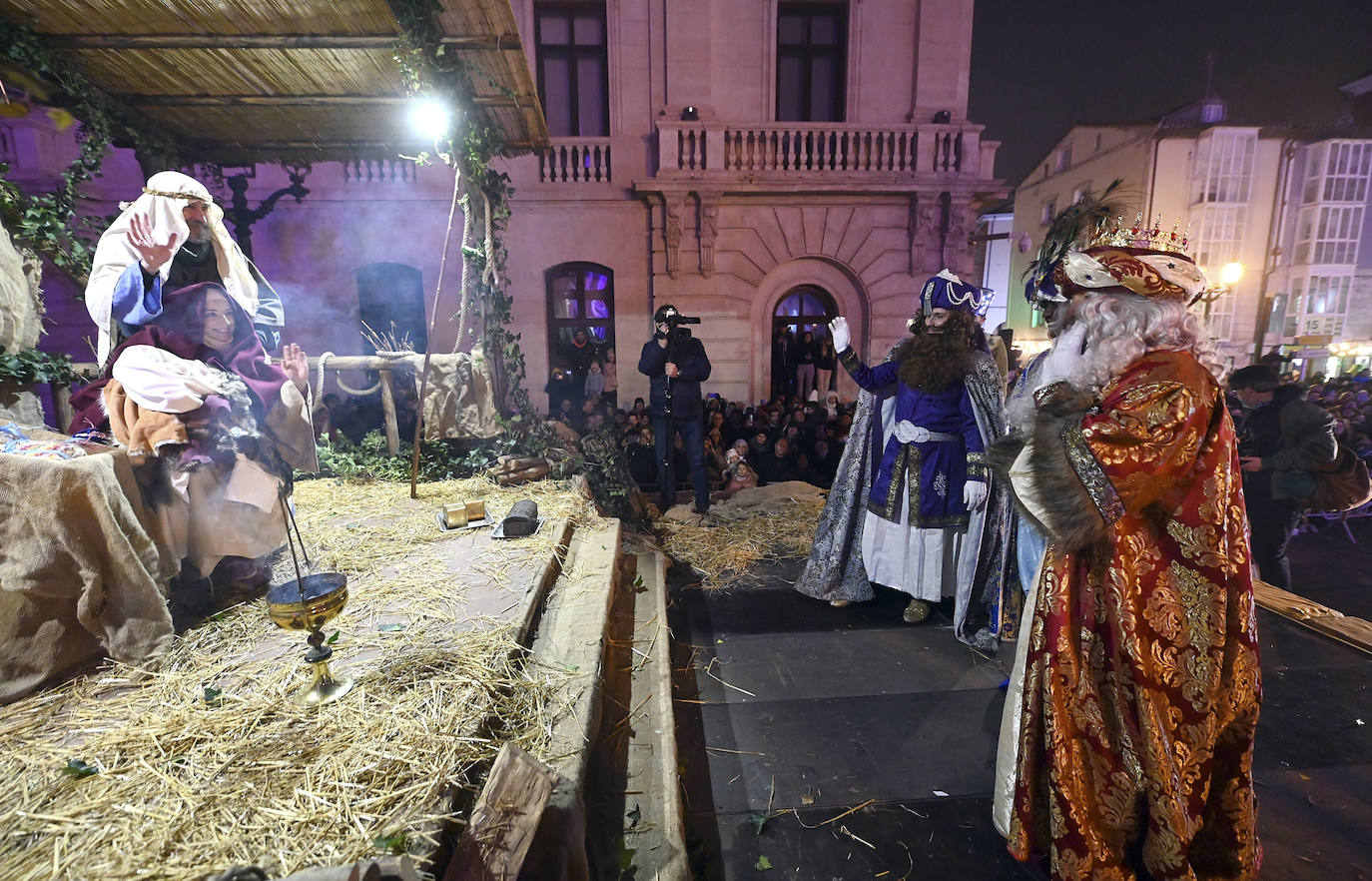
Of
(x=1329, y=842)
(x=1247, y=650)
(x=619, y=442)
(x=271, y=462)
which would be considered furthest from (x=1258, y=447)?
(x=271, y=462)

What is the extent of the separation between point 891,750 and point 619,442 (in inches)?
229

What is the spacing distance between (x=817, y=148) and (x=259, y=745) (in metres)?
11.8

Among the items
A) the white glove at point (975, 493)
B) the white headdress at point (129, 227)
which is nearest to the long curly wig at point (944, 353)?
the white glove at point (975, 493)

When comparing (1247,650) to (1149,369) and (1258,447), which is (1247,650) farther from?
(1258,447)

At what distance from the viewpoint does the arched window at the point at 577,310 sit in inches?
461

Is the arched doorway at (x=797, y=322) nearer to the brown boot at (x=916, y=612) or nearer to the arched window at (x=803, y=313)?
the arched window at (x=803, y=313)

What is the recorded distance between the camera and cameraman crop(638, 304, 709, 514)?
6594 millimetres

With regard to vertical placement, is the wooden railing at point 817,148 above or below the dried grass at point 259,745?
above

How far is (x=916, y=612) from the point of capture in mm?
4141

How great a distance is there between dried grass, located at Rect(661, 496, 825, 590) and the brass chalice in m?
2.99

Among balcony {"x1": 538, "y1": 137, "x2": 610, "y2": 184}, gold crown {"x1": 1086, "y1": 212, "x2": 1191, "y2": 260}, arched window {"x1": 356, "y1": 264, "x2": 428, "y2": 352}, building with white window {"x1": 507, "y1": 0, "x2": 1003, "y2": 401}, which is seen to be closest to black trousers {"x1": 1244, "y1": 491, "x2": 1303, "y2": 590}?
gold crown {"x1": 1086, "y1": 212, "x2": 1191, "y2": 260}

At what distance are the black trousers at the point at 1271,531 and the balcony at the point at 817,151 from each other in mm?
8057

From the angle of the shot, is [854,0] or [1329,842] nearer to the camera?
[1329,842]

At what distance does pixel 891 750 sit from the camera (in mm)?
2898
